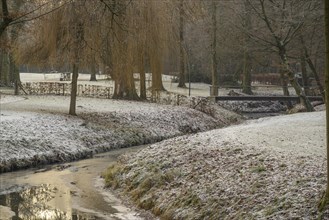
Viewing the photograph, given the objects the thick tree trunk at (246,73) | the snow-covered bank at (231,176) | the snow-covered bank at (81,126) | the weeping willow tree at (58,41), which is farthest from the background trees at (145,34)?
the snow-covered bank at (231,176)

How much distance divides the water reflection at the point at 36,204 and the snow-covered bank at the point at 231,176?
1.54m

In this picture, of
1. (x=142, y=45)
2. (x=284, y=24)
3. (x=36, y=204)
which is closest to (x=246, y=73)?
(x=284, y=24)

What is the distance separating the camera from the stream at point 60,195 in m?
10.8

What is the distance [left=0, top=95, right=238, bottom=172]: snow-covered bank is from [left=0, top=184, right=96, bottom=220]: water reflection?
2734 millimetres

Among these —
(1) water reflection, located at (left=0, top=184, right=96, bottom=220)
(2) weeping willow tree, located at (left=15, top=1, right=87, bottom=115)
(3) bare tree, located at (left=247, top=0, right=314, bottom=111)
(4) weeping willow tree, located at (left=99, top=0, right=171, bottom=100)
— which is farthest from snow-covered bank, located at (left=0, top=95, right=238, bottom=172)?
(3) bare tree, located at (left=247, top=0, right=314, bottom=111)

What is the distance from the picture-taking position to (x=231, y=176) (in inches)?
411

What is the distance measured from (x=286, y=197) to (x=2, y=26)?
5.66 meters

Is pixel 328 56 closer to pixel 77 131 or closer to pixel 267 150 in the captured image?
pixel 267 150

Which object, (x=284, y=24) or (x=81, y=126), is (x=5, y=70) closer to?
(x=81, y=126)

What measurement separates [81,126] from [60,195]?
29.8ft

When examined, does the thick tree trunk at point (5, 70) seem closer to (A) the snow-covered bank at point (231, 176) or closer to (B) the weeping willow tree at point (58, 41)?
(B) the weeping willow tree at point (58, 41)

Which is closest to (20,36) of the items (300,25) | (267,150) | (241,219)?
(300,25)

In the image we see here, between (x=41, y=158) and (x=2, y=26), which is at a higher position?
(x=2, y=26)

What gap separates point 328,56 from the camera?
23.2 feet
